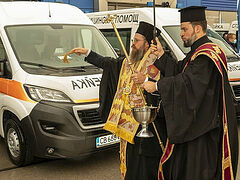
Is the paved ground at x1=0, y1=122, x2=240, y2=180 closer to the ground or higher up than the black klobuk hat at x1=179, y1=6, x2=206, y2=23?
closer to the ground

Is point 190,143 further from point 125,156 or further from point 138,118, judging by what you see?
point 125,156

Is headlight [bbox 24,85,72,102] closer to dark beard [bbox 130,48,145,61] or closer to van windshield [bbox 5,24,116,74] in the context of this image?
van windshield [bbox 5,24,116,74]

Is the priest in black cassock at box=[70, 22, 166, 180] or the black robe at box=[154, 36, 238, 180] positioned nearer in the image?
the black robe at box=[154, 36, 238, 180]

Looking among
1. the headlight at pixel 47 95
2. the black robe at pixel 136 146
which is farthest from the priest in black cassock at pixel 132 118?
the headlight at pixel 47 95

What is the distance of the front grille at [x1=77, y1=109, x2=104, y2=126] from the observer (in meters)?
4.38

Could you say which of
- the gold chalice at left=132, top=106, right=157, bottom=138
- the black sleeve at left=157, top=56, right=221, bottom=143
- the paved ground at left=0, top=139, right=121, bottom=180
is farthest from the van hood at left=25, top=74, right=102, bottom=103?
the black sleeve at left=157, top=56, right=221, bottom=143

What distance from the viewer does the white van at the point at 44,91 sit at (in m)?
4.28

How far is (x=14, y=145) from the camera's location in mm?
4770

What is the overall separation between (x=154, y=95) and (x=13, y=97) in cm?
225

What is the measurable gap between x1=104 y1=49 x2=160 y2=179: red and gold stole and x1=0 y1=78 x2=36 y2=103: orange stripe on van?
1.41 meters

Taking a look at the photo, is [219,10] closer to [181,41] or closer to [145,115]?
[181,41]

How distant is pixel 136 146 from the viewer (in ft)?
10.9

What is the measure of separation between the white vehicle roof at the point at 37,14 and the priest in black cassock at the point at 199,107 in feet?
10.3

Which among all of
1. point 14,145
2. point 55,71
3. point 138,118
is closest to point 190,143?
point 138,118
